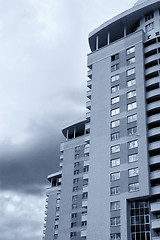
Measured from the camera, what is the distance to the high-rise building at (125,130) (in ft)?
171

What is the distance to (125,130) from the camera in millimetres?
58344

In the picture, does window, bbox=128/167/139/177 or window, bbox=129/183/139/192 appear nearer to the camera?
window, bbox=129/183/139/192

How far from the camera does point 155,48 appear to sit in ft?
202

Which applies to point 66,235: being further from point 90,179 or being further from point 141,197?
point 141,197

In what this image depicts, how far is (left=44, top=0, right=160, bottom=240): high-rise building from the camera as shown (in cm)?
5203

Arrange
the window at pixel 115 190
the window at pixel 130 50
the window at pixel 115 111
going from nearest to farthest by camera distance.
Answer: the window at pixel 115 190 < the window at pixel 115 111 < the window at pixel 130 50

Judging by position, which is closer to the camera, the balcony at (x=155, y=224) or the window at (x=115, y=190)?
the balcony at (x=155, y=224)

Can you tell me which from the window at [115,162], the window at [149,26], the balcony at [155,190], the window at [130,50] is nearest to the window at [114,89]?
the window at [130,50]

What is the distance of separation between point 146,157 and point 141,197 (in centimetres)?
Answer: 640

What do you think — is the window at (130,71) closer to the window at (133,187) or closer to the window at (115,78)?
the window at (115,78)

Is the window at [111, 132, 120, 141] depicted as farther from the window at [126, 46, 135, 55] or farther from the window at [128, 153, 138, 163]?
the window at [126, 46, 135, 55]

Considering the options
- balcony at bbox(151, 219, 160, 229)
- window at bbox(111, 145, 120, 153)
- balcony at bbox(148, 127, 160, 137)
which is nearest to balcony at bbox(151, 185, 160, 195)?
balcony at bbox(151, 219, 160, 229)

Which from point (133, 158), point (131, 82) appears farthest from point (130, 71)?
point (133, 158)

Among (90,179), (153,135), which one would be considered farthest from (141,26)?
(90,179)
